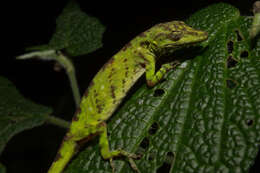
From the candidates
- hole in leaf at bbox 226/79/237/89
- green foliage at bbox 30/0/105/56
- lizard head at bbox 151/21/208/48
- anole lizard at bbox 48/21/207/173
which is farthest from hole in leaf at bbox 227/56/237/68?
green foliage at bbox 30/0/105/56

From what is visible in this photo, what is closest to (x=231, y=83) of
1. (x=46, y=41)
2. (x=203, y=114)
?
(x=203, y=114)

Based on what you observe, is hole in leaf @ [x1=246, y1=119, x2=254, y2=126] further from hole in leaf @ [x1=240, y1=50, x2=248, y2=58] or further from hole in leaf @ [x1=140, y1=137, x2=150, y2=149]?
hole in leaf @ [x1=140, y1=137, x2=150, y2=149]

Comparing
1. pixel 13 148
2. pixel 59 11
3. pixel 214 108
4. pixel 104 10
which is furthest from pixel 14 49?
pixel 214 108

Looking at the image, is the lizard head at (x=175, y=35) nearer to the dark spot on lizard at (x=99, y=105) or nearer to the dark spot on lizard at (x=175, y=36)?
the dark spot on lizard at (x=175, y=36)

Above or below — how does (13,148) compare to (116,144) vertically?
below

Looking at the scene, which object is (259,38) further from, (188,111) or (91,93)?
(91,93)

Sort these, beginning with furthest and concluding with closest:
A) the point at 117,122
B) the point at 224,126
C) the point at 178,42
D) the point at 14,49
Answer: the point at 14,49 < the point at 178,42 < the point at 117,122 < the point at 224,126
